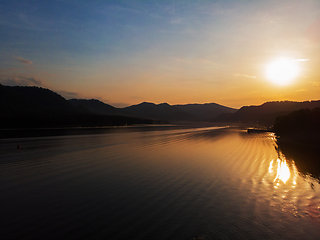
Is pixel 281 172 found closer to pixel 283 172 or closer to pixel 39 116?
pixel 283 172

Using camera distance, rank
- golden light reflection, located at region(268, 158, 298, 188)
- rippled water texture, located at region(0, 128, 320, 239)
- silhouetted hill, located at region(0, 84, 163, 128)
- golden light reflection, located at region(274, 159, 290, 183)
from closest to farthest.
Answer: rippled water texture, located at region(0, 128, 320, 239) < golden light reflection, located at region(268, 158, 298, 188) < golden light reflection, located at region(274, 159, 290, 183) < silhouetted hill, located at region(0, 84, 163, 128)

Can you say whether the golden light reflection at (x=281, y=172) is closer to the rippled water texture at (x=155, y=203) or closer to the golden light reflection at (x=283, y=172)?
the golden light reflection at (x=283, y=172)

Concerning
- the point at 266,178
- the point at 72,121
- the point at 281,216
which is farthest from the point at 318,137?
the point at 72,121

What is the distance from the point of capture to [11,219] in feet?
25.1

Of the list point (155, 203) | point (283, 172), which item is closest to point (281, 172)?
point (283, 172)

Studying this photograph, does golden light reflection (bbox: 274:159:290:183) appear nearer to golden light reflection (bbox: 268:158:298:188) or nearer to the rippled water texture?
golden light reflection (bbox: 268:158:298:188)

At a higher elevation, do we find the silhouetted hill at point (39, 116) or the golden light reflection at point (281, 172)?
the silhouetted hill at point (39, 116)

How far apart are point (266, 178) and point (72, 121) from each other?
10821 cm

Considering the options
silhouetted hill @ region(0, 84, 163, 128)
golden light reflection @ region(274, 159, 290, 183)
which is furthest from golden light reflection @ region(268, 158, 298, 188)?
silhouetted hill @ region(0, 84, 163, 128)

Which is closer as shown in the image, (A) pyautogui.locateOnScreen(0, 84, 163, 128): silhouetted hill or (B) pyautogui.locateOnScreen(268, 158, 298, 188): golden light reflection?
(B) pyautogui.locateOnScreen(268, 158, 298, 188): golden light reflection

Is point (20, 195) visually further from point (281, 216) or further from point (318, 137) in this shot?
point (318, 137)

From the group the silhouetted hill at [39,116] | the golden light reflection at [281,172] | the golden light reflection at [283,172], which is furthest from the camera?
the silhouetted hill at [39,116]

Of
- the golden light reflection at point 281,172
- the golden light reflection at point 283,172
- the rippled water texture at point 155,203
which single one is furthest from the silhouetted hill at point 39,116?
the golden light reflection at point 283,172

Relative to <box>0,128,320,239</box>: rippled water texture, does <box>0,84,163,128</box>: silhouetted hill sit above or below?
above
